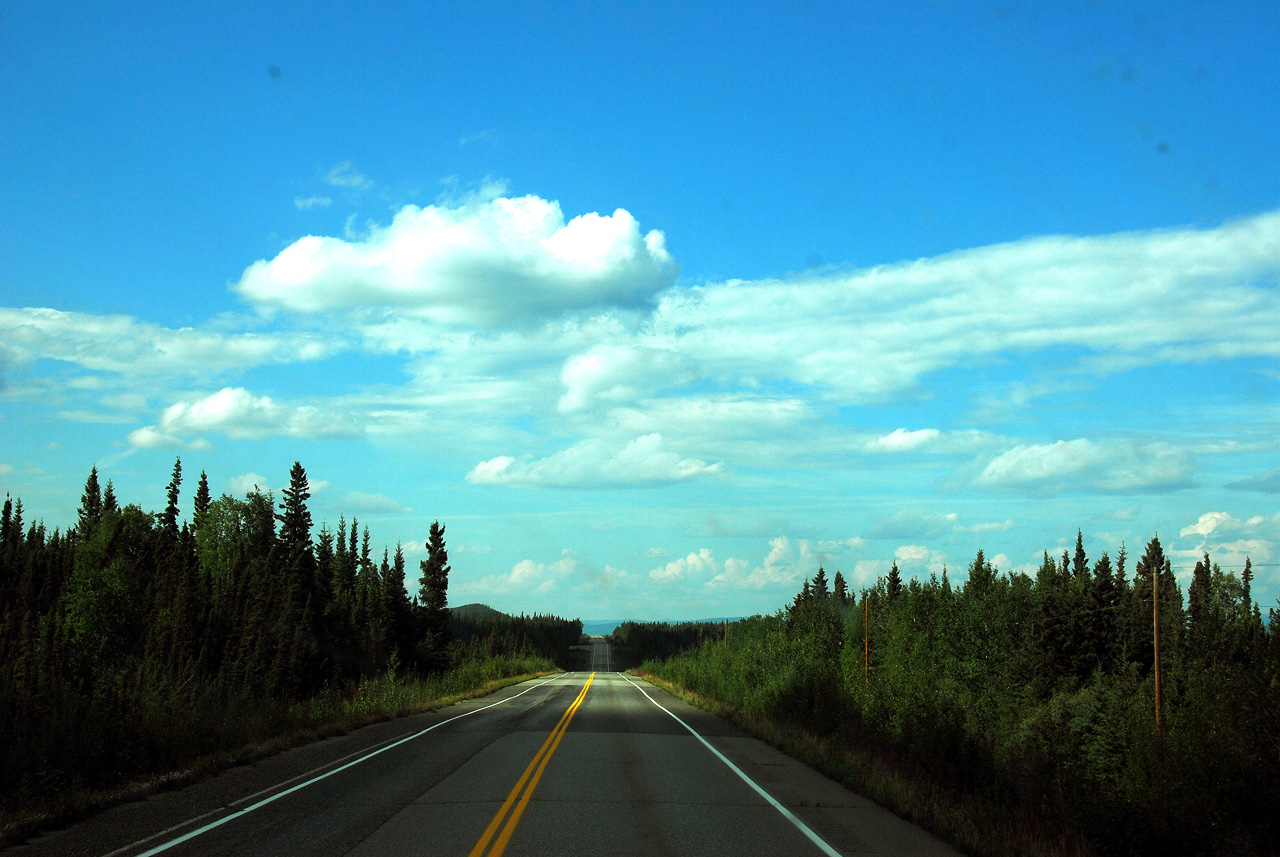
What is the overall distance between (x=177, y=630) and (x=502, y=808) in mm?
38472

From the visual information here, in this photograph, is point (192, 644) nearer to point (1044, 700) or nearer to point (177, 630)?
point (177, 630)

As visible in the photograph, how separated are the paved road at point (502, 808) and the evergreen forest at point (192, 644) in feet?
4.89

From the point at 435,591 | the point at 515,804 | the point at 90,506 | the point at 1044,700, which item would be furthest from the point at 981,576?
the point at 90,506

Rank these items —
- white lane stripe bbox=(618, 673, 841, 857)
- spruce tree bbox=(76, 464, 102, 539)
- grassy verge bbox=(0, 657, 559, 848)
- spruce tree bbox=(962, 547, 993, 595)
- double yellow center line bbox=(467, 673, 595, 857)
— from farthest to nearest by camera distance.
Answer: spruce tree bbox=(76, 464, 102, 539) → spruce tree bbox=(962, 547, 993, 595) → grassy verge bbox=(0, 657, 559, 848) → white lane stripe bbox=(618, 673, 841, 857) → double yellow center line bbox=(467, 673, 595, 857)

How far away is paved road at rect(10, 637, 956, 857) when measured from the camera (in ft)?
31.1

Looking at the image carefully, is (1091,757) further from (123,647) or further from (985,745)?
(123,647)

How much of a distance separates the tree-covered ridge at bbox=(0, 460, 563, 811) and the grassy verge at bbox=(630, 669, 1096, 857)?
38.1 feet

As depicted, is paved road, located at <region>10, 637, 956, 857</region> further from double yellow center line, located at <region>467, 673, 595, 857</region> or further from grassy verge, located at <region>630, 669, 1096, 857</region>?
grassy verge, located at <region>630, 669, 1096, 857</region>

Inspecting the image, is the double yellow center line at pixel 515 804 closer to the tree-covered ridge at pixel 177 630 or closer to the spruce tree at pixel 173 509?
the tree-covered ridge at pixel 177 630

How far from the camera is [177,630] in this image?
143 ft

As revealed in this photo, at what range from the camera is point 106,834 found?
994cm

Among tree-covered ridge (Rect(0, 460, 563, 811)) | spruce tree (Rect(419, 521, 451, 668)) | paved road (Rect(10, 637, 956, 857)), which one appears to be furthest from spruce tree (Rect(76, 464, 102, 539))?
paved road (Rect(10, 637, 956, 857))

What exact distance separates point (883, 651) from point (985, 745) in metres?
24.2

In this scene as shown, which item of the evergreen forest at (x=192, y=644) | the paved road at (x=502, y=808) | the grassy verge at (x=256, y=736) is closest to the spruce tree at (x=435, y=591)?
the evergreen forest at (x=192, y=644)
